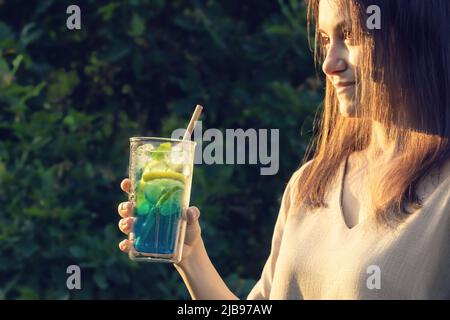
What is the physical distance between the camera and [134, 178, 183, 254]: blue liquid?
2496mm

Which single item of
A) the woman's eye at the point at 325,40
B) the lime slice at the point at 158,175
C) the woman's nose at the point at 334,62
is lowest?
the lime slice at the point at 158,175

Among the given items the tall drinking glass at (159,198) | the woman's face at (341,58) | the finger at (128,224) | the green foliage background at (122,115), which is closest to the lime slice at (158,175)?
the tall drinking glass at (159,198)

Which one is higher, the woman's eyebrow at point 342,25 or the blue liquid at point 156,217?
the woman's eyebrow at point 342,25

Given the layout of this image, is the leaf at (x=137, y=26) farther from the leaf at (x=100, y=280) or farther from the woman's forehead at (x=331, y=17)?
the woman's forehead at (x=331, y=17)

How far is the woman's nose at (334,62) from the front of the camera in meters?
2.48

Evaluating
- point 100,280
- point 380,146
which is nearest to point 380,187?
point 380,146

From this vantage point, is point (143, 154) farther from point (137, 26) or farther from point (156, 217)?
point (137, 26)

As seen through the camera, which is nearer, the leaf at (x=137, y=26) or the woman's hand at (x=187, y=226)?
the woman's hand at (x=187, y=226)

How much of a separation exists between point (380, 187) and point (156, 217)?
1.84 ft

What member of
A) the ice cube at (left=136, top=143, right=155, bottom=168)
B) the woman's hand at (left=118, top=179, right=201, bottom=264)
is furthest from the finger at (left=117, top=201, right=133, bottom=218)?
the ice cube at (left=136, top=143, right=155, bottom=168)

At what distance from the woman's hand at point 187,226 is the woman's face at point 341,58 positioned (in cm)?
46

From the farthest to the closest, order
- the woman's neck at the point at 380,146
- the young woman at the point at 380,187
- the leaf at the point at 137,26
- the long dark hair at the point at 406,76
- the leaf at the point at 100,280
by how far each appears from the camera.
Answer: the leaf at the point at 137,26, the leaf at the point at 100,280, the woman's neck at the point at 380,146, the long dark hair at the point at 406,76, the young woman at the point at 380,187

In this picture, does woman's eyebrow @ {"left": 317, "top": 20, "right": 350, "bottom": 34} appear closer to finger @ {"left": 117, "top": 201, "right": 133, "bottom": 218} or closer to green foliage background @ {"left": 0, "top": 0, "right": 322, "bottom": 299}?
finger @ {"left": 117, "top": 201, "right": 133, "bottom": 218}

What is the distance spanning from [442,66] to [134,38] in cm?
194
